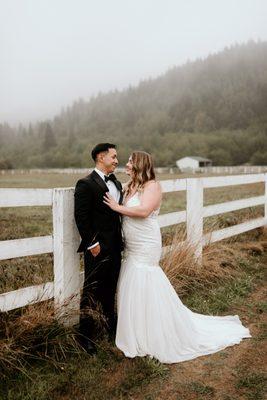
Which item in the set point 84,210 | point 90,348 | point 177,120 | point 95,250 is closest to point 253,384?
point 90,348

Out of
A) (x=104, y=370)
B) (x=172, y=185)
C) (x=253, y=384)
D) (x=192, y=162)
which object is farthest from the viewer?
(x=192, y=162)

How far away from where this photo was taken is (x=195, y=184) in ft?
22.2

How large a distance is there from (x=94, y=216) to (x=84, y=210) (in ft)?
0.53

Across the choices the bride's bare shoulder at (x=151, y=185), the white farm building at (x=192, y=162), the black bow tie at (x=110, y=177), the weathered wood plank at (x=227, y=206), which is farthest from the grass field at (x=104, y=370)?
the white farm building at (x=192, y=162)

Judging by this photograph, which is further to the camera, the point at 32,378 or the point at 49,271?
the point at 49,271

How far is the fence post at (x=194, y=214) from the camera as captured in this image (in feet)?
21.8

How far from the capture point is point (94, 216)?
413cm

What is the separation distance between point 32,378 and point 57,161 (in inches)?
5747

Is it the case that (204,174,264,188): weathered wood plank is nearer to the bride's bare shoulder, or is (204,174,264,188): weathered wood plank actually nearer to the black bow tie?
the bride's bare shoulder

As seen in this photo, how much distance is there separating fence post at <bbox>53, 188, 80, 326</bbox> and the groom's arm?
13.9 inches

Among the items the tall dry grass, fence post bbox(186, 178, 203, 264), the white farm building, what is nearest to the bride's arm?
the tall dry grass

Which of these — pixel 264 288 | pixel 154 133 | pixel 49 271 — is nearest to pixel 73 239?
pixel 49 271

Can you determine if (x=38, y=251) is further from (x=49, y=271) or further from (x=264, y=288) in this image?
(x=264, y=288)

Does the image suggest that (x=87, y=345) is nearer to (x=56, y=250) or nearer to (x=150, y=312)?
(x=150, y=312)
